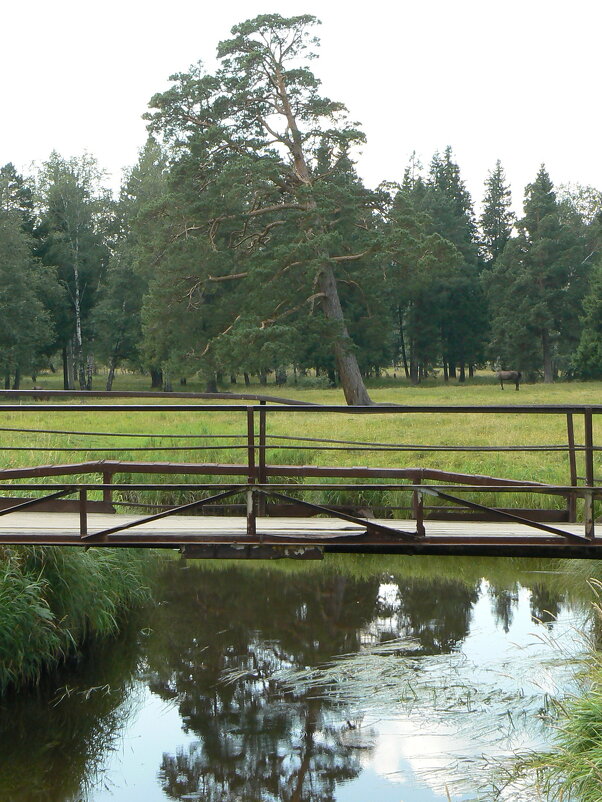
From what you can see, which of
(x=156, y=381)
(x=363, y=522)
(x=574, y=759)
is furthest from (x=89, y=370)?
(x=574, y=759)

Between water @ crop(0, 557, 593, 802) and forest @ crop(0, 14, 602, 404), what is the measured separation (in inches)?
786

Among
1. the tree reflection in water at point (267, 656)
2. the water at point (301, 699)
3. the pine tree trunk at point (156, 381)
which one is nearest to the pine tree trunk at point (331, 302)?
the tree reflection in water at point (267, 656)

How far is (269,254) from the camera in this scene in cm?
3341

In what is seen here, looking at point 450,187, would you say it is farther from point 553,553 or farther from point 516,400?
point 553,553

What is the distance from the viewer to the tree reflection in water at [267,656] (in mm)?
7016

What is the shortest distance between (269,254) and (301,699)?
26.5 m

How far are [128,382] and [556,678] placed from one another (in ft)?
192

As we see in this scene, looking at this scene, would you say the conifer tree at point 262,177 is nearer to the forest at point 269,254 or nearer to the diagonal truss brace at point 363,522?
the forest at point 269,254

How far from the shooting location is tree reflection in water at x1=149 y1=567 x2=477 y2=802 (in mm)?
7016

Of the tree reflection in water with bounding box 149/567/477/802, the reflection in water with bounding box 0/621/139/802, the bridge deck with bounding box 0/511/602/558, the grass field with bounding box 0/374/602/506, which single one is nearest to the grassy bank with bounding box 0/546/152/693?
the reflection in water with bounding box 0/621/139/802

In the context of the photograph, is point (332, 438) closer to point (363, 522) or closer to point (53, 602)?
point (53, 602)

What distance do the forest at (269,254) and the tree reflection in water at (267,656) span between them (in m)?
18.9

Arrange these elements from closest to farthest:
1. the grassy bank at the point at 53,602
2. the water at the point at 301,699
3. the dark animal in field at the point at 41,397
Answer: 1. the water at the point at 301,699
2. the dark animal in field at the point at 41,397
3. the grassy bank at the point at 53,602

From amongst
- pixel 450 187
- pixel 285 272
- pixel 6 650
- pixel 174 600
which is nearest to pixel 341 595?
pixel 174 600
